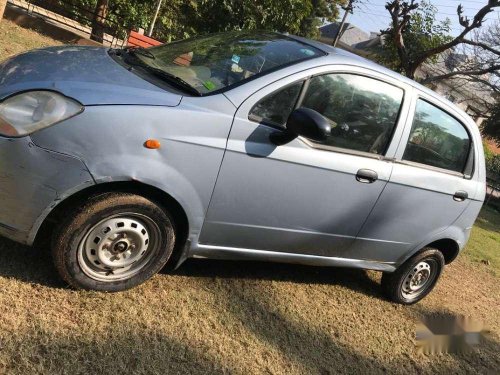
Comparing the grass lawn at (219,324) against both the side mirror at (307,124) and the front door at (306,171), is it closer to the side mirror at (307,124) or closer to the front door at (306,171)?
the front door at (306,171)

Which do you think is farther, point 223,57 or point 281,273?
point 281,273

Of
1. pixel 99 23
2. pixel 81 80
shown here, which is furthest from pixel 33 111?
pixel 99 23

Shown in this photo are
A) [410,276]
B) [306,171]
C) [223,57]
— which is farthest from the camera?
[410,276]

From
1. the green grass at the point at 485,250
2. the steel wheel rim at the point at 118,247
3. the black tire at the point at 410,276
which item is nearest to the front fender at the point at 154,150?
the steel wheel rim at the point at 118,247

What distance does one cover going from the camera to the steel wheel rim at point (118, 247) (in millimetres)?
2887

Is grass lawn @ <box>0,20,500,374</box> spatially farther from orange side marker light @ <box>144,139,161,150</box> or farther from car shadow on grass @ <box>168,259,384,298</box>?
orange side marker light @ <box>144,139,161,150</box>

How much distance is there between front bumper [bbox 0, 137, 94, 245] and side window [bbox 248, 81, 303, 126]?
1.06 meters

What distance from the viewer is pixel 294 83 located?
321cm

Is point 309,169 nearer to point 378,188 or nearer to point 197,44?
point 378,188

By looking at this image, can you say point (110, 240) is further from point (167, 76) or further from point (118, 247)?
point (167, 76)

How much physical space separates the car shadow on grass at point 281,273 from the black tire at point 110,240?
0.51 meters

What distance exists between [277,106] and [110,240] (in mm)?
1286

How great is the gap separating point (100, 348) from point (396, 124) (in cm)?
249

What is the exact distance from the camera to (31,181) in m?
2.60
